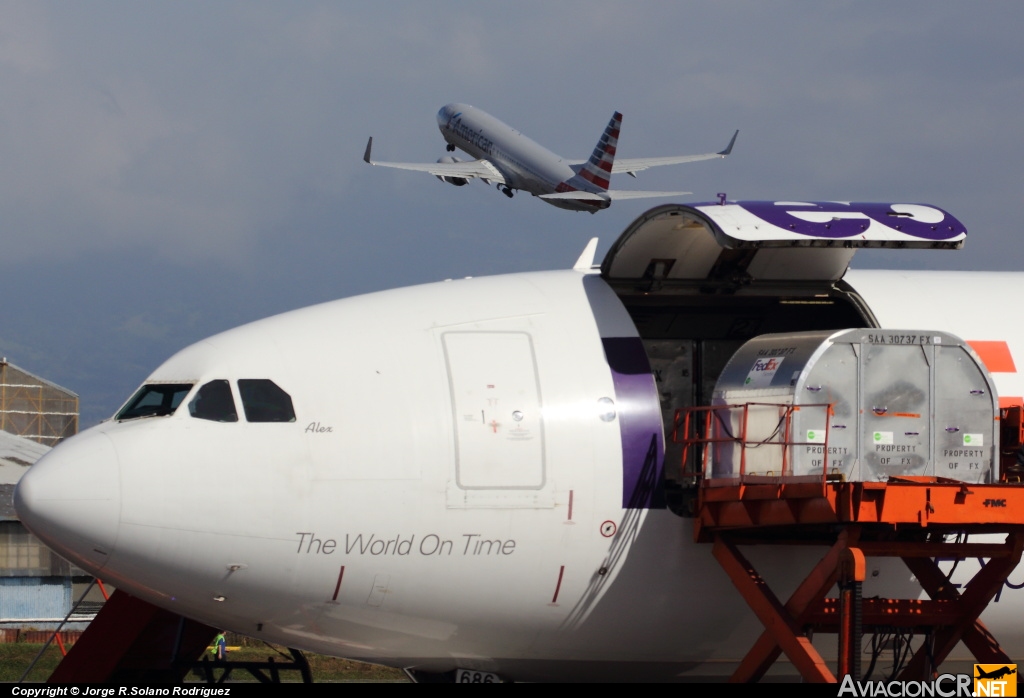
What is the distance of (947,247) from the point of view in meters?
13.5

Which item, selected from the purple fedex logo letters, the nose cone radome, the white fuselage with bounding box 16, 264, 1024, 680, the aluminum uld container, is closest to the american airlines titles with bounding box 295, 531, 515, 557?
the white fuselage with bounding box 16, 264, 1024, 680

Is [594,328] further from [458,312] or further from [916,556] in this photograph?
[916,556]

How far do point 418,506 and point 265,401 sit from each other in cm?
166

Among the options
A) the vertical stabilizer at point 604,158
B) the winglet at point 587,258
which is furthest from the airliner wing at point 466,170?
the winglet at point 587,258

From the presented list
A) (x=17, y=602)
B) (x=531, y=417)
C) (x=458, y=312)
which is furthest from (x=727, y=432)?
(x=17, y=602)

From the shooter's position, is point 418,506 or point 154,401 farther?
point 154,401

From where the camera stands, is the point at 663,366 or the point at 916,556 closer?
the point at 916,556

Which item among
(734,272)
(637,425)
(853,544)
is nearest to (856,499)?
(853,544)

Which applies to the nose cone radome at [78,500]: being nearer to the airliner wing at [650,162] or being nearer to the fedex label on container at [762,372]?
the fedex label on container at [762,372]

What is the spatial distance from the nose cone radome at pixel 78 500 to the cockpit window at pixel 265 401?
1225 millimetres

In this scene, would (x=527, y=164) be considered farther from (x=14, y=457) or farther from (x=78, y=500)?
(x=78, y=500)

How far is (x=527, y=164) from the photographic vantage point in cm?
7812

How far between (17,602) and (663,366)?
33.5 metres

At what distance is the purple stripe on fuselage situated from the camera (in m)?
13.3
